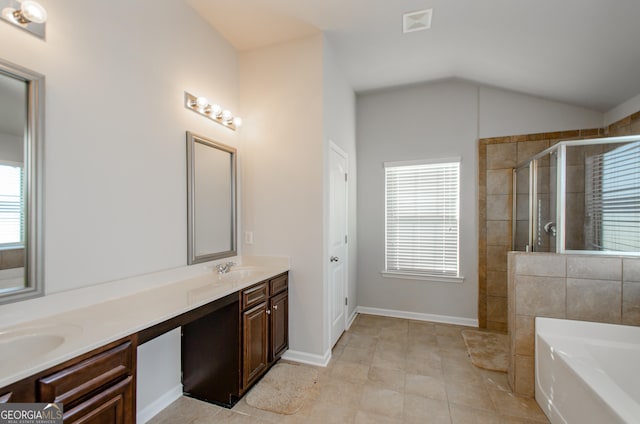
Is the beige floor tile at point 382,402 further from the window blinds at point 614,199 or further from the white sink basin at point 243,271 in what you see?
the window blinds at point 614,199

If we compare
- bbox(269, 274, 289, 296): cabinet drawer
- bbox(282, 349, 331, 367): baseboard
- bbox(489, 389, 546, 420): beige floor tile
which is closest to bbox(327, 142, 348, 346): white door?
bbox(282, 349, 331, 367): baseboard

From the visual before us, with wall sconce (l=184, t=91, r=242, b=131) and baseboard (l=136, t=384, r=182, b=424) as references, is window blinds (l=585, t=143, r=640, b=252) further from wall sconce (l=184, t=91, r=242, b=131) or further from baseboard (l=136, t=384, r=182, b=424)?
baseboard (l=136, t=384, r=182, b=424)

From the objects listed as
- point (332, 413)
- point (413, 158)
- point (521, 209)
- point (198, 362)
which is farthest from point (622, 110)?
point (198, 362)

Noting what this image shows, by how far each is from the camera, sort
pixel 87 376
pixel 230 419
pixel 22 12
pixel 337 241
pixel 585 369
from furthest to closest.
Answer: pixel 337 241, pixel 230 419, pixel 585 369, pixel 22 12, pixel 87 376

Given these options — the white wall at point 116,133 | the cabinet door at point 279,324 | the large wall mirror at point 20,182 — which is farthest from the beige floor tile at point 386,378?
the large wall mirror at point 20,182

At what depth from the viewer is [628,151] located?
7.07 ft

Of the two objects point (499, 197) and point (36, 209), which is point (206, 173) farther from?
point (499, 197)

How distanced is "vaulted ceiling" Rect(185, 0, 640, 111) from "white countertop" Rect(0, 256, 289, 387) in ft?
7.18

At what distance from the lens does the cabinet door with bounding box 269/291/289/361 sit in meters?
2.31

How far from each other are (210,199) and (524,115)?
143 inches

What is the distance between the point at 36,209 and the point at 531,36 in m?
3.57

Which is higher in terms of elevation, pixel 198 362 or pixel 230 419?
pixel 198 362

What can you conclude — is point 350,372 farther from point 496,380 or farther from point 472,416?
point 496,380

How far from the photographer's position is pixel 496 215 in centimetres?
323
